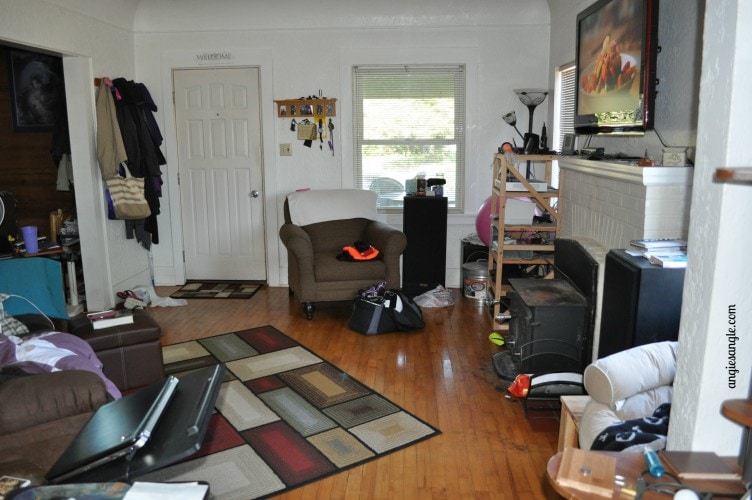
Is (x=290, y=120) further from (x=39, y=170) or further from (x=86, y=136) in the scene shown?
(x=39, y=170)

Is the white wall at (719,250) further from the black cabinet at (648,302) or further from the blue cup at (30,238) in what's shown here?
the blue cup at (30,238)

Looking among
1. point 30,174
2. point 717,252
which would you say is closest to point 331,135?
point 30,174

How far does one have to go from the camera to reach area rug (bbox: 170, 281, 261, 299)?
5160 mm

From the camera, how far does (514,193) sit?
4.12 meters

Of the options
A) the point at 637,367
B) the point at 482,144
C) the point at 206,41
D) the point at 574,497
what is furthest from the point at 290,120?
the point at 574,497

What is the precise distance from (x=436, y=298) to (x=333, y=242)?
963 millimetres

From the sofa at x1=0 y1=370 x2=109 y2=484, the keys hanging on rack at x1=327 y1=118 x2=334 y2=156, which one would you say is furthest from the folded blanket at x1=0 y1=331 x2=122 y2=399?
the keys hanging on rack at x1=327 y1=118 x2=334 y2=156

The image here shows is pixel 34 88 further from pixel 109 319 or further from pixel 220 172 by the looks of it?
pixel 109 319

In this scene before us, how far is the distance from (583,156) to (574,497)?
265cm

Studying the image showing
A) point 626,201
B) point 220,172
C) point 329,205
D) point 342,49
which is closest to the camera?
point 626,201

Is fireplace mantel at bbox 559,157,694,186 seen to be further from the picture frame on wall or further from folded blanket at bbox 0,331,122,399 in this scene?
the picture frame on wall

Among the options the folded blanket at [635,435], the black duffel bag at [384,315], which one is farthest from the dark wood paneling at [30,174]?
the folded blanket at [635,435]

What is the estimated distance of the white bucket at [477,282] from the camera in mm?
4906

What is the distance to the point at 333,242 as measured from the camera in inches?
191
